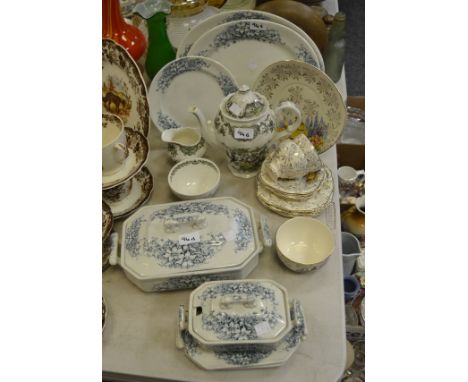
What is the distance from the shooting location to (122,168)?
1.05m

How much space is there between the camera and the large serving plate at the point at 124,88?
120 centimetres

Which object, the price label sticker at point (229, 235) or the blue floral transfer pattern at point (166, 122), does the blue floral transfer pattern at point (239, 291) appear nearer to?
the price label sticker at point (229, 235)

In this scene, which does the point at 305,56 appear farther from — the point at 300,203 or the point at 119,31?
the point at 119,31

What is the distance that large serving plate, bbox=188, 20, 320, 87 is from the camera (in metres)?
1.24

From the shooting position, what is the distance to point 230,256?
0.93 metres

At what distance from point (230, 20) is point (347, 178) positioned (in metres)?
0.77

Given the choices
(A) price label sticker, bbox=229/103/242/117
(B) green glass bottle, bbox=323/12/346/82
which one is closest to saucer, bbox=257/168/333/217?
(A) price label sticker, bbox=229/103/242/117

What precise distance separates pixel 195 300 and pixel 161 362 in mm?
152

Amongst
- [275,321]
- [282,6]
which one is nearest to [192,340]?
[275,321]

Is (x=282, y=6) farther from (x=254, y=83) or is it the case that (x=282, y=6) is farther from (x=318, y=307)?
(x=318, y=307)

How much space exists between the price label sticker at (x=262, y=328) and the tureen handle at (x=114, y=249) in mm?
367

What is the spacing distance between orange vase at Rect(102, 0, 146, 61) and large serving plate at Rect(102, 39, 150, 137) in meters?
0.12

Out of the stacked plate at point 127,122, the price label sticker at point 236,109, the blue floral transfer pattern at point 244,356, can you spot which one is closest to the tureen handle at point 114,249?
the stacked plate at point 127,122

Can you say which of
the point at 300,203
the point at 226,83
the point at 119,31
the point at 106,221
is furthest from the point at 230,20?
the point at 106,221
